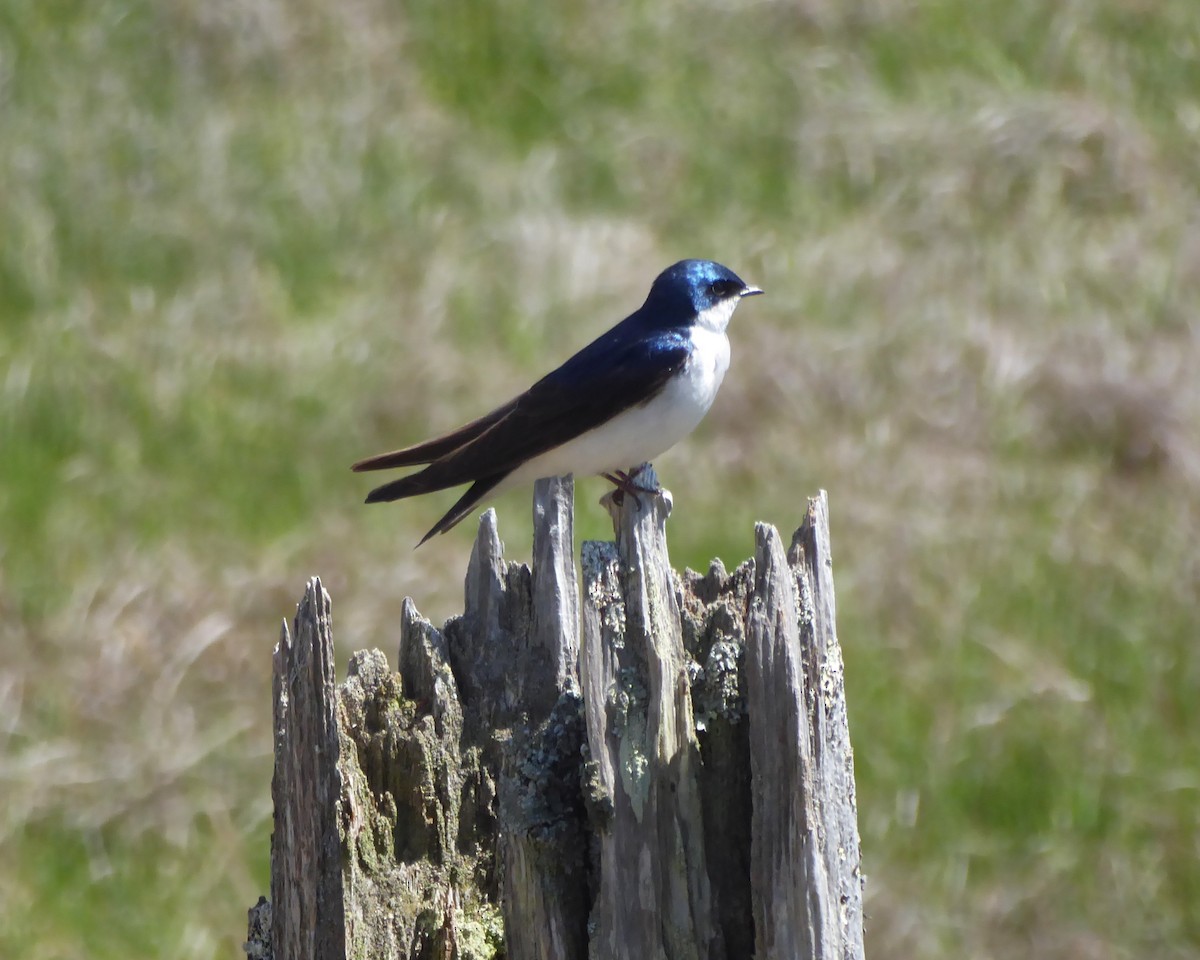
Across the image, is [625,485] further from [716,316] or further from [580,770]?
[580,770]

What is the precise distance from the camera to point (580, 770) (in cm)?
246

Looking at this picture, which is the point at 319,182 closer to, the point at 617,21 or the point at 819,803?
the point at 617,21

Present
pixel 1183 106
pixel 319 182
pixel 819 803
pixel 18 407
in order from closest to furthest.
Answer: pixel 819 803 < pixel 18 407 < pixel 319 182 < pixel 1183 106

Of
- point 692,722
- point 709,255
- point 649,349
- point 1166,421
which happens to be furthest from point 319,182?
point 692,722

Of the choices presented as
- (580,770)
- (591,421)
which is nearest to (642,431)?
(591,421)

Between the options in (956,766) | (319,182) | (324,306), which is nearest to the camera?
(956,766)

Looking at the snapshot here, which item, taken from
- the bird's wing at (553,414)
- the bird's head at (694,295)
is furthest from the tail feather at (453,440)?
the bird's head at (694,295)

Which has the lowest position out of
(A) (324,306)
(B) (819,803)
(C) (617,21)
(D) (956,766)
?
(B) (819,803)

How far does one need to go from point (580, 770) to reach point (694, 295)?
1.73m

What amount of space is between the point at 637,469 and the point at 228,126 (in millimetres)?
4808

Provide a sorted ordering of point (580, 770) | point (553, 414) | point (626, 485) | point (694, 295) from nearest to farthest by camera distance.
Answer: point (580, 770), point (626, 485), point (553, 414), point (694, 295)

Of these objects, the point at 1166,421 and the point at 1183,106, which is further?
the point at 1183,106

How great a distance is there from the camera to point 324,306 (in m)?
7.15

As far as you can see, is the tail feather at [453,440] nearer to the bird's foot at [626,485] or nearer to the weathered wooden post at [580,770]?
the bird's foot at [626,485]
